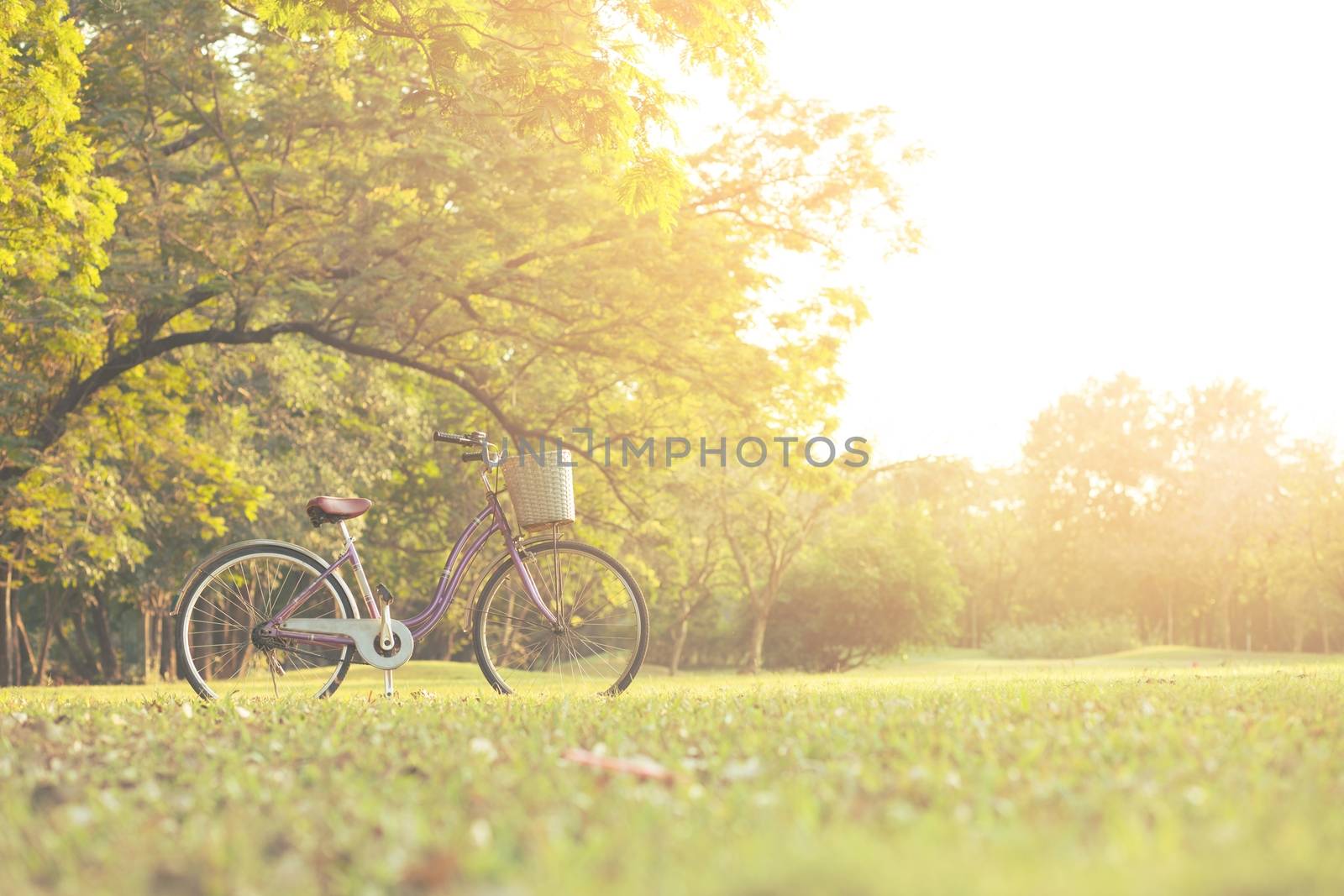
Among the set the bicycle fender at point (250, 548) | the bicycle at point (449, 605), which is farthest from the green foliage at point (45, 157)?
the bicycle at point (449, 605)

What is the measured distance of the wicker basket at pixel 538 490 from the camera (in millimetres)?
6723

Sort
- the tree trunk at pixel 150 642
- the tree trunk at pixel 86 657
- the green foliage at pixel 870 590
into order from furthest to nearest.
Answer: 1. the green foliage at pixel 870 590
2. the tree trunk at pixel 86 657
3. the tree trunk at pixel 150 642

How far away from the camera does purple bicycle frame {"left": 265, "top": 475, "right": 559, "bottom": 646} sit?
21.6ft

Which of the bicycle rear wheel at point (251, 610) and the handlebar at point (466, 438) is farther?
the handlebar at point (466, 438)

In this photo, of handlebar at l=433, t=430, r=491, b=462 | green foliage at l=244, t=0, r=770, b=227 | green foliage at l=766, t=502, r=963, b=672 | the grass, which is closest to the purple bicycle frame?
handlebar at l=433, t=430, r=491, b=462

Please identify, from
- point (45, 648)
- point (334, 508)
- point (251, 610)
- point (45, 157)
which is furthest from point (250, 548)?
point (45, 648)

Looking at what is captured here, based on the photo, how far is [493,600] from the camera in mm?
6891

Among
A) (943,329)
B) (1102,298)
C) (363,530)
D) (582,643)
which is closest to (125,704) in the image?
(582,643)

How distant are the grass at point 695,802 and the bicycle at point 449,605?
1.25m

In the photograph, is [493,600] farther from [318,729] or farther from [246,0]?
[246,0]

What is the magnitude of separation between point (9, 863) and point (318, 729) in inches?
87.8

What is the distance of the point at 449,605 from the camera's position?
690 cm

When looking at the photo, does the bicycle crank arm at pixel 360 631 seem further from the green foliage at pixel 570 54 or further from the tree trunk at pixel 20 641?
the tree trunk at pixel 20 641

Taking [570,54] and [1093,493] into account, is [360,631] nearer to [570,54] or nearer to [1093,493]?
[570,54]
